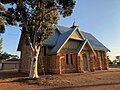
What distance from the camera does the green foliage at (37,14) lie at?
79.0 feet

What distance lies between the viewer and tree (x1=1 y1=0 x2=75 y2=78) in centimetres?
2410

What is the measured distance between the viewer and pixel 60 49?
1228 inches

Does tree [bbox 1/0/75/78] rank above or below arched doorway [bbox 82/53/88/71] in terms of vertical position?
above

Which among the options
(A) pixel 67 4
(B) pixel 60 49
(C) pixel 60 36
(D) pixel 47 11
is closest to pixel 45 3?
(D) pixel 47 11

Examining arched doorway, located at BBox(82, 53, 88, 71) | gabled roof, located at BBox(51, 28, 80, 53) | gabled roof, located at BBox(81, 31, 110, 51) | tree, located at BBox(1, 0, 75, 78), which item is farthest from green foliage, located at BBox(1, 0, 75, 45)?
gabled roof, located at BBox(81, 31, 110, 51)

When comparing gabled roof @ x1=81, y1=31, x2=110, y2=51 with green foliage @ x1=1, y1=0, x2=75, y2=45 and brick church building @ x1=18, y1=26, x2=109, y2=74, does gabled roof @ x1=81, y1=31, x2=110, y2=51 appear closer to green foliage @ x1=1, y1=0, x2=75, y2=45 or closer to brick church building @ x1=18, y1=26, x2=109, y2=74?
brick church building @ x1=18, y1=26, x2=109, y2=74

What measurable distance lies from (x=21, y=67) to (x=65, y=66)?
11.1 metres

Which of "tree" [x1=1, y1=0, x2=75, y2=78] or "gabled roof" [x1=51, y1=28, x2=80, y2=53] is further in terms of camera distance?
"gabled roof" [x1=51, y1=28, x2=80, y2=53]

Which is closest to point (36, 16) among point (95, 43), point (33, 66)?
point (33, 66)

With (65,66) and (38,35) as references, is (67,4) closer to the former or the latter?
(38,35)

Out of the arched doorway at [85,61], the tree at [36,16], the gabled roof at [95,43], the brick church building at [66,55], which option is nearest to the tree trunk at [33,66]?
the tree at [36,16]

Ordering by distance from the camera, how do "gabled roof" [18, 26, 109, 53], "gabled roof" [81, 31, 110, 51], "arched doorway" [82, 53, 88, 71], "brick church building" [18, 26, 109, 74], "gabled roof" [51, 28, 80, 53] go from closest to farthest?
"gabled roof" [51, 28, 80, 53], "brick church building" [18, 26, 109, 74], "gabled roof" [18, 26, 109, 53], "arched doorway" [82, 53, 88, 71], "gabled roof" [81, 31, 110, 51]

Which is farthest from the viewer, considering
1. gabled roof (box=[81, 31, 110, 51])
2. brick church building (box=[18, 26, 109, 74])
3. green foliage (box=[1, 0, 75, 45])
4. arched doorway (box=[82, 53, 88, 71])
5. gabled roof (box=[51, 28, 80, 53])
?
gabled roof (box=[81, 31, 110, 51])

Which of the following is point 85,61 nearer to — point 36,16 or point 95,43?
point 95,43
